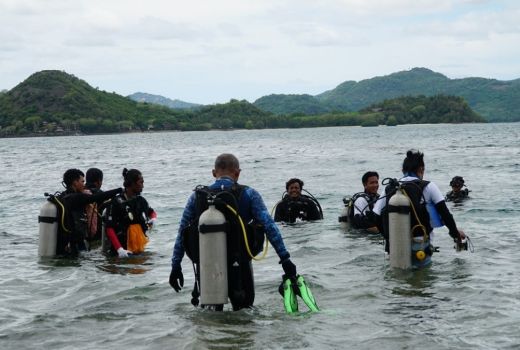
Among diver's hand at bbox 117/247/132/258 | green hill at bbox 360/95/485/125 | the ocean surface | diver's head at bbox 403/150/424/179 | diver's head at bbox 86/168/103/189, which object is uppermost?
green hill at bbox 360/95/485/125

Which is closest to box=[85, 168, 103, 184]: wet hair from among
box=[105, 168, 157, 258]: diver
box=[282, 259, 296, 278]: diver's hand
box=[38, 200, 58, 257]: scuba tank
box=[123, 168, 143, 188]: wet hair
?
box=[38, 200, 58, 257]: scuba tank

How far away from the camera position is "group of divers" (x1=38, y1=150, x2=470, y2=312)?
666 cm

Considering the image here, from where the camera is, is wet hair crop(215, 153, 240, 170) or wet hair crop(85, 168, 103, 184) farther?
wet hair crop(85, 168, 103, 184)

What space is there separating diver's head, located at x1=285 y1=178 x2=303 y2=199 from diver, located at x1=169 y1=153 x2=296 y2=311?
7409 mm

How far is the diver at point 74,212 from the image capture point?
427 inches

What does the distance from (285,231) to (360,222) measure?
191 cm

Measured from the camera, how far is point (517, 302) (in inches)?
324

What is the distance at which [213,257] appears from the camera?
6.64 meters

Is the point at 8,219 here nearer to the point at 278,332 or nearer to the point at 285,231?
the point at 285,231

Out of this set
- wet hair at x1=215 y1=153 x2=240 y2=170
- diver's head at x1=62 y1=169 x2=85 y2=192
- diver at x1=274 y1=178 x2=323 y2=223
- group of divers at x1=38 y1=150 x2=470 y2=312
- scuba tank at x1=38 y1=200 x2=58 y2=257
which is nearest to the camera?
group of divers at x1=38 y1=150 x2=470 y2=312

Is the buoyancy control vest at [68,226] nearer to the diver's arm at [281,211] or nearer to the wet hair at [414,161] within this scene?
the diver's arm at [281,211]

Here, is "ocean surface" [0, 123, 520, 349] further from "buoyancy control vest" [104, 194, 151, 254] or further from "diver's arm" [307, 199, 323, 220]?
"buoyancy control vest" [104, 194, 151, 254]

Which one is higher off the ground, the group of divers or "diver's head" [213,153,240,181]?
"diver's head" [213,153,240,181]

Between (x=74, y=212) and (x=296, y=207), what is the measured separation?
5138 mm
